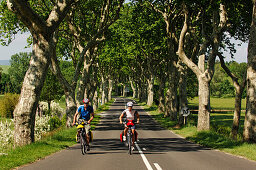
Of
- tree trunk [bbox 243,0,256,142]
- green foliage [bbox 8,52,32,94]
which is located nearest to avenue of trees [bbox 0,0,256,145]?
tree trunk [bbox 243,0,256,142]

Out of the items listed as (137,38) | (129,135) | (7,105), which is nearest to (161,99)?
(137,38)

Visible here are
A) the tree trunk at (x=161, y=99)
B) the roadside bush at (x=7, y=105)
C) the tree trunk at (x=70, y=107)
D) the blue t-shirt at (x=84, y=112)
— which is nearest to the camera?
the blue t-shirt at (x=84, y=112)

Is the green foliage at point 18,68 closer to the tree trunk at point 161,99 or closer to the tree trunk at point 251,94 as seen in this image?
the tree trunk at point 161,99

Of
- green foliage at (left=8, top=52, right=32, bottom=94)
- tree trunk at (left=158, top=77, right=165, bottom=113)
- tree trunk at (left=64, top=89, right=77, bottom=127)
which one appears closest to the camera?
tree trunk at (left=64, top=89, right=77, bottom=127)

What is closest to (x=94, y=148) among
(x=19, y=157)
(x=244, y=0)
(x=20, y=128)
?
(x=20, y=128)

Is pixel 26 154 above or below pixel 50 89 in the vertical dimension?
below

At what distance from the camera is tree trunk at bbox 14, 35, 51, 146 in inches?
492

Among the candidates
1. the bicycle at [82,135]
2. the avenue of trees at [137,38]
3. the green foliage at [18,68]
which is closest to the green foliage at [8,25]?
the avenue of trees at [137,38]

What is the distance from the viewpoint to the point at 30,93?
1252cm

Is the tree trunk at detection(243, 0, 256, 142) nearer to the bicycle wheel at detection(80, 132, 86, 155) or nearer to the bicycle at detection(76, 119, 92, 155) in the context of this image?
the bicycle at detection(76, 119, 92, 155)

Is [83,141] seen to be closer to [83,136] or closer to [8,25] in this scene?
[83,136]

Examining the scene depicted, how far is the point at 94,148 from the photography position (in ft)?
45.3

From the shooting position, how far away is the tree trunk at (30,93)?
1250cm

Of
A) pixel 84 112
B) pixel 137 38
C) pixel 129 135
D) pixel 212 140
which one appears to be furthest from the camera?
pixel 137 38
